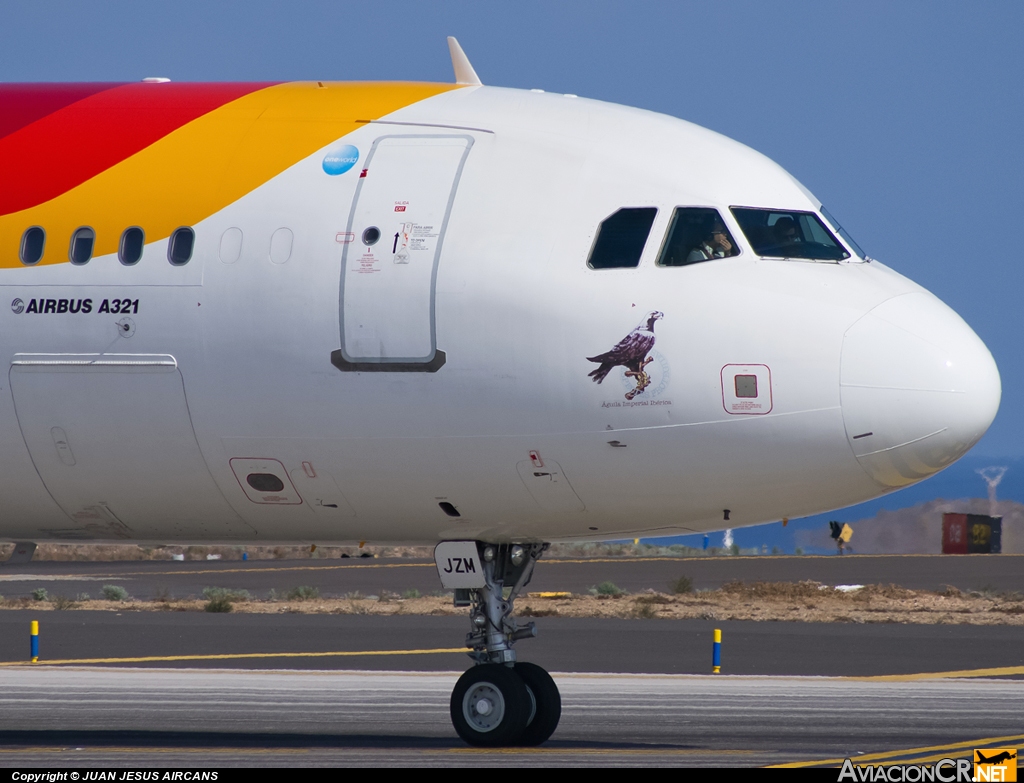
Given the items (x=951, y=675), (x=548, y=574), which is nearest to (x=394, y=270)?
(x=951, y=675)

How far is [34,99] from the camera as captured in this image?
14.5 meters

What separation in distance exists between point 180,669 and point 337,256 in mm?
16582

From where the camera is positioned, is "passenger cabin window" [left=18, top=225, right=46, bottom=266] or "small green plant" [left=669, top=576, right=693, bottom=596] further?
"small green plant" [left=669, top=576, right=693, bottom=596]

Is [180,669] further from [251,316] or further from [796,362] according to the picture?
[796,362]

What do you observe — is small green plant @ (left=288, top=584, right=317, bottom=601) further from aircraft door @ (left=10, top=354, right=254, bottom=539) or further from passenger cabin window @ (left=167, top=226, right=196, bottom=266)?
passenger cabin window @ (left=167, top=226, right=196, bottom=266)

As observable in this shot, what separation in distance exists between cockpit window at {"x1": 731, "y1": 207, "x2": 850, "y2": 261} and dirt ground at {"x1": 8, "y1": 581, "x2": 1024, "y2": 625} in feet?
88.0

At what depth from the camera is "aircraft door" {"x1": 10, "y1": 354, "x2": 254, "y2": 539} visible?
43.1 feet

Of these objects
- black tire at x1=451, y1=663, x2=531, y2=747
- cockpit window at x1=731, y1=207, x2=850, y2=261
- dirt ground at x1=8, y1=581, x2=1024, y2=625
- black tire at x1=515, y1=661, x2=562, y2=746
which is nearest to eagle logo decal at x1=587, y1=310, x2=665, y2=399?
cockpit window at x1=731, y1=207, x2=850, y2=261

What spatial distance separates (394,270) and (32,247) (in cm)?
339

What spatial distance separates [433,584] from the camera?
174 ft

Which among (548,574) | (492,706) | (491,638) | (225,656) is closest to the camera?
(492,706)

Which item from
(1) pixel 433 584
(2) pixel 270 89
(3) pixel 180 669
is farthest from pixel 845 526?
(2) pixel 270 89

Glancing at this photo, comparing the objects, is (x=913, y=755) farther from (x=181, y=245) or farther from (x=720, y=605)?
(x=720, y=605)

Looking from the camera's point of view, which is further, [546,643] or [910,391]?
[546,643]
